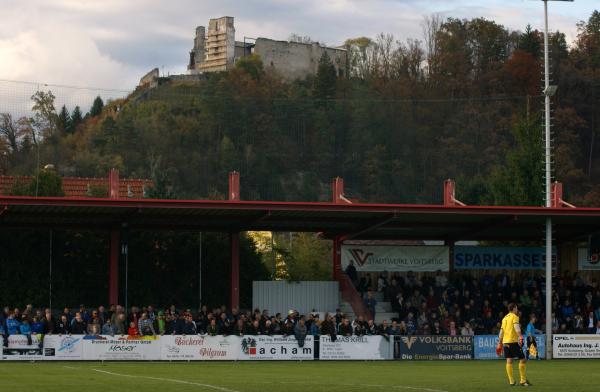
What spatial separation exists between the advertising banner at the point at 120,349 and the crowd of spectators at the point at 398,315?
2.85 ft

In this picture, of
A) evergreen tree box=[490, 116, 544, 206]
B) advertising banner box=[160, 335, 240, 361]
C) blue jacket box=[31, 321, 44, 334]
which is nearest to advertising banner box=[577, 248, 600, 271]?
advertising banner box=[160, 335, 240, 361]

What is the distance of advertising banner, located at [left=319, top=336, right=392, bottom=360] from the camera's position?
38.5 meters

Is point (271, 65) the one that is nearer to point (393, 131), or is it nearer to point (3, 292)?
point (393, 131)

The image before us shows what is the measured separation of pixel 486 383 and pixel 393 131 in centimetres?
7450

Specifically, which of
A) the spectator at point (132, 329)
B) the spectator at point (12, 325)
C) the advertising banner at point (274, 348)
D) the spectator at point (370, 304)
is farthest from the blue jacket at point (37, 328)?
the spectator at point (370, 304)

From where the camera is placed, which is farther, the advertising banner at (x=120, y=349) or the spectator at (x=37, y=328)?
the spectator at (x=37, y=328)

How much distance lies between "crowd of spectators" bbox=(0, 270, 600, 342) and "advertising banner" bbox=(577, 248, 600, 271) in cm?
69

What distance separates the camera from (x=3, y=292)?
4650 cm

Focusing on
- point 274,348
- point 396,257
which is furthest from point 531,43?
point 274,348

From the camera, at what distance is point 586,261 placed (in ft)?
161

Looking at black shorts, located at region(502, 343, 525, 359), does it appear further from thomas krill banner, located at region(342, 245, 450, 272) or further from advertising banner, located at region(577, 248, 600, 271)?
advertising banner, located at region(577, 248, 600, 271)

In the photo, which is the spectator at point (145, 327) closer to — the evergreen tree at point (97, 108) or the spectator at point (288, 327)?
the spectator at point (288, 327)

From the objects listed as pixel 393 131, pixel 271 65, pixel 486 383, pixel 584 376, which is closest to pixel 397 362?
pixel 584 376

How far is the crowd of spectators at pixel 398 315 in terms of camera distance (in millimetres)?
37750
